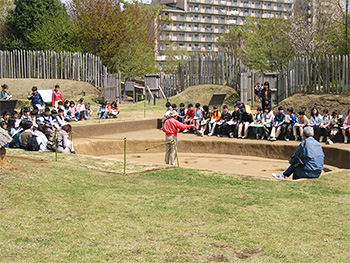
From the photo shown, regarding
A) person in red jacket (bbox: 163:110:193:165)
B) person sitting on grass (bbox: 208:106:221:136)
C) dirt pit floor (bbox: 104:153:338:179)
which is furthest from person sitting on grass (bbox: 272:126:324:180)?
person sitting on grass (bbox: 208:106:221:136)

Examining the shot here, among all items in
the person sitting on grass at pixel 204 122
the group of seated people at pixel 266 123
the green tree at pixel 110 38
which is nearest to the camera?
the group of seated people at pixel 266 123

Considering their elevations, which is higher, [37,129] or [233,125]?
[37,129]

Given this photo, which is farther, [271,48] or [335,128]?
[271,48]

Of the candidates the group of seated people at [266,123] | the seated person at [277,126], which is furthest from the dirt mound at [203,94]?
the seated person at [277,126]

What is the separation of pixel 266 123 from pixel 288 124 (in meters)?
1.01

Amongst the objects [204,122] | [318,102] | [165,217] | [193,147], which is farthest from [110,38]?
[165,217]

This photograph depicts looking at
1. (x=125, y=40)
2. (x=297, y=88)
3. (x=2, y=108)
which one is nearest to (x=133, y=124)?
(x=2, y=108)

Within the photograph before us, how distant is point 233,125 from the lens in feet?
73.4

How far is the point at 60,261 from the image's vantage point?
6.83 m

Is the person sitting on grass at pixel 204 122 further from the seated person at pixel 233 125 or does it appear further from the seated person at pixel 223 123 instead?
the seated person at pixel 233 125

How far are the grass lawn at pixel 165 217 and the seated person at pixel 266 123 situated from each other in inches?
303

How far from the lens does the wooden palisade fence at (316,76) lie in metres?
23.9

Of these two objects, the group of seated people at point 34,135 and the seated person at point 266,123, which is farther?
the seated person at point 266,123

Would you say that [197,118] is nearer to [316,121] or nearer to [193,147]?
[193,147]
